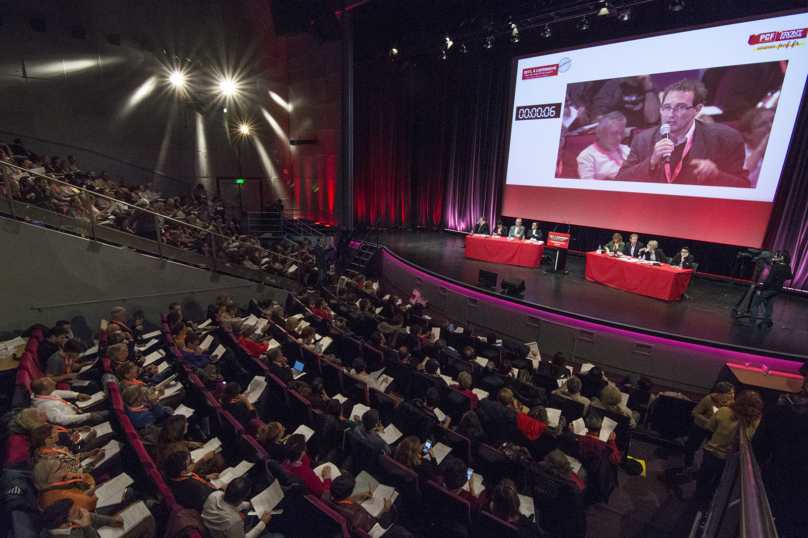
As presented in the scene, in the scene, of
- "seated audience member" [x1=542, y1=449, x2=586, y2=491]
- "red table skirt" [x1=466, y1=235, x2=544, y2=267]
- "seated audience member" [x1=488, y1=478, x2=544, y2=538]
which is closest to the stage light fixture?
"red table skirt" [x1=466, y1=235, x2=544, y2=267]

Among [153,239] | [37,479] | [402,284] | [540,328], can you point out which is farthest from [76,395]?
[402,284]

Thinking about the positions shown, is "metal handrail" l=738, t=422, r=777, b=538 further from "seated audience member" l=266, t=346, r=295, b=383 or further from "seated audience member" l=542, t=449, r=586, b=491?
"seated audience member" l=266, t=346, r=295, b=383

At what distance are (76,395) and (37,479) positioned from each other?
1.70 metres

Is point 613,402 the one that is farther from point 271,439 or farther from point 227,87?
point 227,87

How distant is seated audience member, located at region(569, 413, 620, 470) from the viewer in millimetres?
3289

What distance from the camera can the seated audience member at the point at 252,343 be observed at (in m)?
5.09

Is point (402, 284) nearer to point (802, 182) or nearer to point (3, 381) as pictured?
point (3, 381)

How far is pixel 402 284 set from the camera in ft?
33.2

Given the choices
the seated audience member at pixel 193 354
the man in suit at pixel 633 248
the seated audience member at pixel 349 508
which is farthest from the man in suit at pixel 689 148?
the seated audience member at pixel 193 354

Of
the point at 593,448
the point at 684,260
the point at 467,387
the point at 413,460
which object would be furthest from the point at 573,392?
the point at 684,260

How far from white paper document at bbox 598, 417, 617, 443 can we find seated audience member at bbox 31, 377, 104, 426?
4.78 m

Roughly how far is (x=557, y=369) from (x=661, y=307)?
139 inches

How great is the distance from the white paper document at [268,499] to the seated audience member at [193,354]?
2.52 m

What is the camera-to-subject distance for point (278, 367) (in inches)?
176
